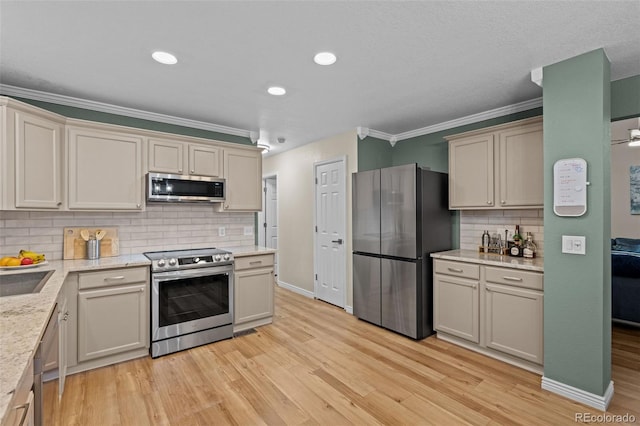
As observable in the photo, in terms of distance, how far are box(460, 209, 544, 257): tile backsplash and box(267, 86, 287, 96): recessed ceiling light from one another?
2.50 metres

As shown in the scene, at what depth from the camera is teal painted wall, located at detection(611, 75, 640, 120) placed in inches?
101

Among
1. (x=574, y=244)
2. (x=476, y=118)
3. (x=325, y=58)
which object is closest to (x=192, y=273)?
(x=325, y=58)

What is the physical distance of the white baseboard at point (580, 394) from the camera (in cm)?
220

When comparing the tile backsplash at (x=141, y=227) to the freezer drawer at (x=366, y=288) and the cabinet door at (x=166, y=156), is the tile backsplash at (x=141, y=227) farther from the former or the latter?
the freezer drawer at (x=366, y=288)

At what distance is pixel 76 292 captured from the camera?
2.63m

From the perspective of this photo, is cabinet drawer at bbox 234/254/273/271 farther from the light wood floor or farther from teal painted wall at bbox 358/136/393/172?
teal painted wall at bbox 358/136/393/172

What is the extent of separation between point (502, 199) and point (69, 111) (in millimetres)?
4377

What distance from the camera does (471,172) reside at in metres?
3.45

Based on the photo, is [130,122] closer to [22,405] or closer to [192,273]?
[192,273]

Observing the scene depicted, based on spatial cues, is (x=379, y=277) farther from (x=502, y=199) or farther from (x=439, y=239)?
(x=502, y=199)

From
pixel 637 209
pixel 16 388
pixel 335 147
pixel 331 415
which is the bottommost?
pixel 331 415

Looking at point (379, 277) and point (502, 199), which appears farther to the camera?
point (379, 277)

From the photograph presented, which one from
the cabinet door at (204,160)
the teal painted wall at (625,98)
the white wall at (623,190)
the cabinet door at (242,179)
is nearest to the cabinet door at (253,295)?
the cabinet door at (242,179)

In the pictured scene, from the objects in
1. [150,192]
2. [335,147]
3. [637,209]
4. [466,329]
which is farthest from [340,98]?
[637,209]
